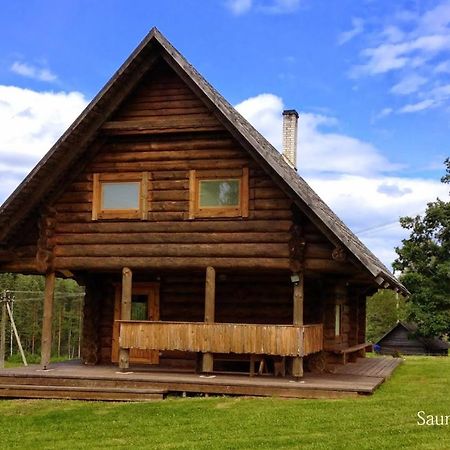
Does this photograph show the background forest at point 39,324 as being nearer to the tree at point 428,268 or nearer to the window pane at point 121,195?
the tree at point 428,268

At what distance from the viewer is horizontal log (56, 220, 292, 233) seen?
16.4m

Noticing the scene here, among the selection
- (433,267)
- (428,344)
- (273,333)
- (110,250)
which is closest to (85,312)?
(110,250)

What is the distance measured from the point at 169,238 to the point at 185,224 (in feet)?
1.72

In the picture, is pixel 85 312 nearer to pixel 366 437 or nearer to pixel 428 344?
pixel 366 437

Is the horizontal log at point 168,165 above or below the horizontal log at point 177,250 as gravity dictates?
above

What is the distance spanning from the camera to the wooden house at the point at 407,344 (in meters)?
49.7

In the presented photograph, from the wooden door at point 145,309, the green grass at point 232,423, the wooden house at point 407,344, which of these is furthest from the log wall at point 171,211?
the wooden house at point 407,344

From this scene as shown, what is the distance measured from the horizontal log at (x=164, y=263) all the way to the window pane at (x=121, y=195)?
1.35m

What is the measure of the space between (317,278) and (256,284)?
1.83 meters

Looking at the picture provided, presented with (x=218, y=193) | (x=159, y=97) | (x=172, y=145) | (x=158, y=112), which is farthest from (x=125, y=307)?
(x=159, y=97)

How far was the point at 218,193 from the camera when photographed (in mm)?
17094

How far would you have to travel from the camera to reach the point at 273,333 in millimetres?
15742

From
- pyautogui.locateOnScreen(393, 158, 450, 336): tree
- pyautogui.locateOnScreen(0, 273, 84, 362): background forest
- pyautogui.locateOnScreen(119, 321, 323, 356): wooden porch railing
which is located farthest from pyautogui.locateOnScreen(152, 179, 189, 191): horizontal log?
pyautogui.locateOnScreen(0, 273, 84, 362): background forest

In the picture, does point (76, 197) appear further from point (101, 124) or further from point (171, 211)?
point (171, 211)
